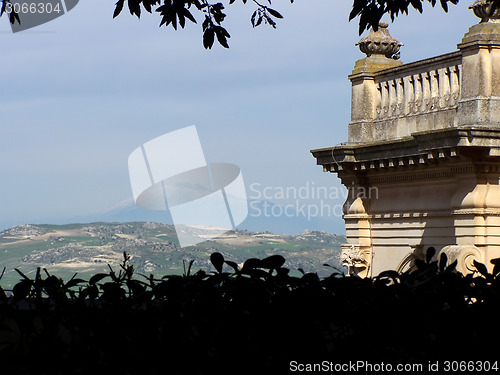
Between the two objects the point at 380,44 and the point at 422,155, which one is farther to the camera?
the point at 380,44

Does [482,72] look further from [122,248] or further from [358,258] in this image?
[122,248]

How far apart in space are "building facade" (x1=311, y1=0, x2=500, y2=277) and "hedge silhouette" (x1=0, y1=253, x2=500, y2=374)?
13.3m

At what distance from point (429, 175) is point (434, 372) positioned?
16.2 metres

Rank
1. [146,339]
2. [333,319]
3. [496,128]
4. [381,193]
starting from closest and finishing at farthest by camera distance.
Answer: [146,339] < [333,319] < [496,128] < [381,193]

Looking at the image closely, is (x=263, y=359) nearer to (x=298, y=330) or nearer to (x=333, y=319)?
(x=298, y=330)

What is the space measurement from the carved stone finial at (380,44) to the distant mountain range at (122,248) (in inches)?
4130

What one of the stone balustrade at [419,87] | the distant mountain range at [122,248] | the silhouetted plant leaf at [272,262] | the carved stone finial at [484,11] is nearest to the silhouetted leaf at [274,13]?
the silhouetted plant leaf at [272,262]

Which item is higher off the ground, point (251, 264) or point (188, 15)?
point (188, 15)

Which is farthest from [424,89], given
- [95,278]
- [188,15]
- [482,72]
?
[95,278]

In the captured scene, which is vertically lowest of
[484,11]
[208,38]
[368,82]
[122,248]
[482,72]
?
[122,248]

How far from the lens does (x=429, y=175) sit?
19.7 metres

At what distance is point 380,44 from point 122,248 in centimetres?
14395

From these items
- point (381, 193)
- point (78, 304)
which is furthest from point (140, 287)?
point (381, 193)

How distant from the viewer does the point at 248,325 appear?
156 inches
